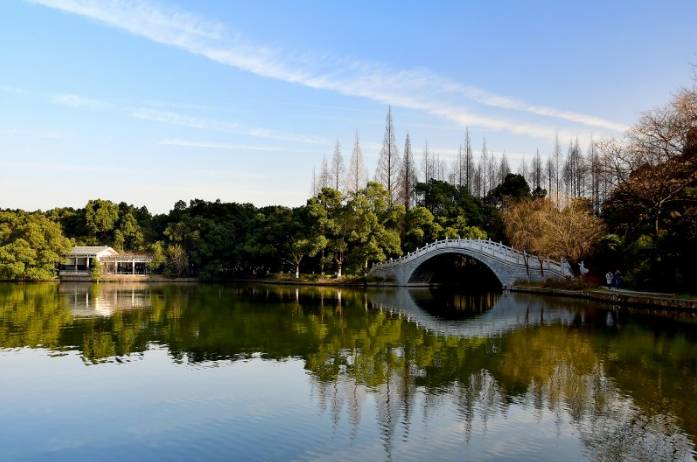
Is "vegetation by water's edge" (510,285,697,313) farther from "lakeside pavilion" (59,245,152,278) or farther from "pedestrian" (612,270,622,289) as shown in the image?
"lakeside pavilion" (59,245,152,278)

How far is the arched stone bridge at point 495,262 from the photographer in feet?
117

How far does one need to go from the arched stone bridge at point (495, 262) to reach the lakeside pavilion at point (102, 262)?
79.0ft

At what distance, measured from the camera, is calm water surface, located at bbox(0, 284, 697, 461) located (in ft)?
27.6

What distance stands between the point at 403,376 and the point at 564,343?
21.6 ft

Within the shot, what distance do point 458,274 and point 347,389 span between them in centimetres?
3724

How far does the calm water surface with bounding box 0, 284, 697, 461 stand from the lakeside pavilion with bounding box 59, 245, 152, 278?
33.9m

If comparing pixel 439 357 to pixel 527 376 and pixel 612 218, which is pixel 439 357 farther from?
pixel 612 218

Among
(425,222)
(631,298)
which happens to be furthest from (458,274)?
(631,298)

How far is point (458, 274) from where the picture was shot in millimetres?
47719

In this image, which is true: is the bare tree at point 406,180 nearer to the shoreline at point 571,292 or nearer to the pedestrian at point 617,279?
the shoreline at point 571,292

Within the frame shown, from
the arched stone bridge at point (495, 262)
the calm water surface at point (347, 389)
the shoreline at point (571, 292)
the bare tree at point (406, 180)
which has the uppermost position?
the bare tree at point (406, 180)

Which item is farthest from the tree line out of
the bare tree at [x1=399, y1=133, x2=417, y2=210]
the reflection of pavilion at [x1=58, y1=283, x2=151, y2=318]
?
the reflection of pavilion at [x1=58, y1=283, x2=151, y2=318]

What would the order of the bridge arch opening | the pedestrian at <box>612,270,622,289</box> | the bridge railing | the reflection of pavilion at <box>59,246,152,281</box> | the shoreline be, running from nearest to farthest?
the shoreline, the pedestrian at <box>612,270,622,289</box>, the bridge railing, the bridge arch opening, the reflection of pavilion at <box>59,246,152,281</box>

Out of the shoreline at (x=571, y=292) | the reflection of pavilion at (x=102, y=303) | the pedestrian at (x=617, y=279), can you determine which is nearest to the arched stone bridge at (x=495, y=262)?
the shoreline at (x=571, y=292)
